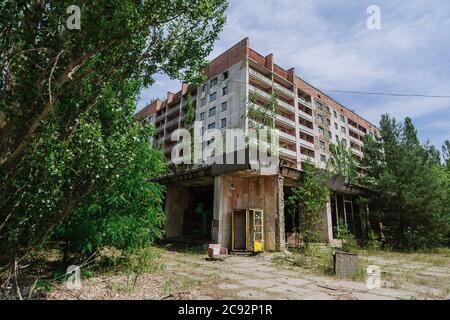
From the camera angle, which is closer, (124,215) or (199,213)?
(124,215)

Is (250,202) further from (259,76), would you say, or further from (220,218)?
(259,76)

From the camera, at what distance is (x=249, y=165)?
10969 millimetres

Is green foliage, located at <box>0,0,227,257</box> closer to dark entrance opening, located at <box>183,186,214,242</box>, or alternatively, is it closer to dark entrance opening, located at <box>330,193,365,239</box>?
dark entrance opening, located at <box>183,186,214,242</box>

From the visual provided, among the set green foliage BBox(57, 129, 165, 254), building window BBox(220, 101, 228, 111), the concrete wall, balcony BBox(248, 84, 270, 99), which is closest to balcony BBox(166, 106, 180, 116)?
building window BBox(220, 101, 228, 111)

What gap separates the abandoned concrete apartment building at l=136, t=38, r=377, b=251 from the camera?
11.9 m

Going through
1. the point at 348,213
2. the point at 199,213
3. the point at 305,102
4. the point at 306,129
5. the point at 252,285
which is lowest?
the point at 252,285

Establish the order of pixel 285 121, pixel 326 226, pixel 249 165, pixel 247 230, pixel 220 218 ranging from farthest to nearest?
1. pixel 285 121
2. pixel 326 226
3. pixel 220 218
4. pixel 247 230
5. pixel 249 165

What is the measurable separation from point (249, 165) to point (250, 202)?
2369 mm

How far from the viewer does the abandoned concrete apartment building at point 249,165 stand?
11.9 m

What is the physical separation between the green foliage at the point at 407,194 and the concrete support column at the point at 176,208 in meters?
11.2

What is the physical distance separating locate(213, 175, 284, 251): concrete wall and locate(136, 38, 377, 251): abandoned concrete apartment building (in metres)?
0.04

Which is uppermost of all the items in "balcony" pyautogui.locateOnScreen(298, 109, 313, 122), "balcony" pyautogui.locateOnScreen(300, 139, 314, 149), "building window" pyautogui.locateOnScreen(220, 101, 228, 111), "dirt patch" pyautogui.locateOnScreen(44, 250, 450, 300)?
"balcony" pyautogui.locateOnScreen(298, 109, 313, 122)

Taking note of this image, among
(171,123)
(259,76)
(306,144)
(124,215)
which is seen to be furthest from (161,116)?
(124,215)

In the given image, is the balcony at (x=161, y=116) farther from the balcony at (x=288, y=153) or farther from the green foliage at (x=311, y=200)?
the green foliage at (x=311, y=200)
